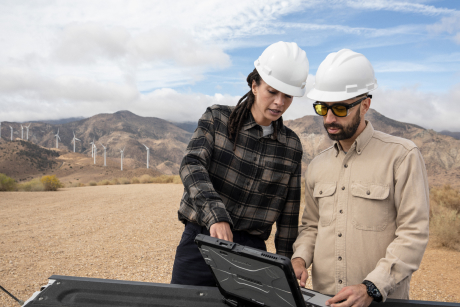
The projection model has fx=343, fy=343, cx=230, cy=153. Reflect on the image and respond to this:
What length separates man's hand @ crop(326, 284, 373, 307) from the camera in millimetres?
1597

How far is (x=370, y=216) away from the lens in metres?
Result: 1.85

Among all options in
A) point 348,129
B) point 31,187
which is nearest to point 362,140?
point 348,129

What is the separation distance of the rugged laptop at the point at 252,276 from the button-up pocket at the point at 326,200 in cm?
44

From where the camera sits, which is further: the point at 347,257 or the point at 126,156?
the point at 126,156

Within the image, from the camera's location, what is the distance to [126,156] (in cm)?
11475

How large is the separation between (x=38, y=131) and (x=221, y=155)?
17130cm

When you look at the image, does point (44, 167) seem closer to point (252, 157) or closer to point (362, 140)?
point (252, 157)

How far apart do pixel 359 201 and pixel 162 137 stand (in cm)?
16167

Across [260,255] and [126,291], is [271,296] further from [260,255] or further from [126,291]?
[126,291]

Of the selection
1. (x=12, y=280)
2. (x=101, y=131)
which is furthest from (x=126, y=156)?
(x=12, y=280)

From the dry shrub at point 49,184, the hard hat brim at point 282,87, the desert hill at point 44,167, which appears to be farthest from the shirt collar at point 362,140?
the desert hill at point 44,167

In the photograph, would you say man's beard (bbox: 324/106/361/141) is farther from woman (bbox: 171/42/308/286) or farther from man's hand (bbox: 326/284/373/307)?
man's hand (bbox: 326/284/373/307)

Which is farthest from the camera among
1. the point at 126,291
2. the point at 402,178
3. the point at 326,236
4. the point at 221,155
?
the point at 221,155

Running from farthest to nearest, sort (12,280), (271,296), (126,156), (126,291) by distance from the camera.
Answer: (126,156) → (12,280) → (126,291) → (271,296)
